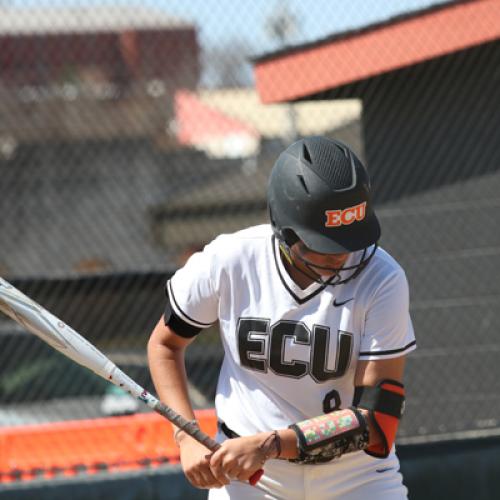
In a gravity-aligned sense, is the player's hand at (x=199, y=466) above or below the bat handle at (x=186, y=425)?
below

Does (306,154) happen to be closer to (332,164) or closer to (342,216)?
(332,164)

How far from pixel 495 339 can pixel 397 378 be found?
3.04m

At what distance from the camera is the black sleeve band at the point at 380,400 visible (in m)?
2.83

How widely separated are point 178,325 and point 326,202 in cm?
65

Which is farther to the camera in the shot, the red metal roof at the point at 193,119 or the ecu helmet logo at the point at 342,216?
the red metal roof at the point at 193,119

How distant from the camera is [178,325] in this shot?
3061mm

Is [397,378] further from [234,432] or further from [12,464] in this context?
[12,464]

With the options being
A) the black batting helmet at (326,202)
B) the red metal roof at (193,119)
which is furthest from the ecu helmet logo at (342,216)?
the red metal roof at (193,119)

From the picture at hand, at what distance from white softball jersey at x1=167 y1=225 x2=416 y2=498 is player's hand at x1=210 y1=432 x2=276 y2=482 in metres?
0.30

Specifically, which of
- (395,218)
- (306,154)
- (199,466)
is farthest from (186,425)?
(395,218)

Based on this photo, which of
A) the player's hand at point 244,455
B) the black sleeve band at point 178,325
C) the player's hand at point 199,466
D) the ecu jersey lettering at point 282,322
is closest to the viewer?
the player's hand at point 244,455

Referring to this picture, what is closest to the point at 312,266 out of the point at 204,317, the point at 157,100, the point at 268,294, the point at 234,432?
the point at 268,294

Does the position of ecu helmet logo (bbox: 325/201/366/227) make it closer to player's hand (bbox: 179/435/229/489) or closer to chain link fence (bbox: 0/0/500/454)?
player's hand (bbox: 179/435/229/489)

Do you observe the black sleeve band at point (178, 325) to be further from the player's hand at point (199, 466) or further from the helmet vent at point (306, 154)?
the helmet vent at point (306, 154)
